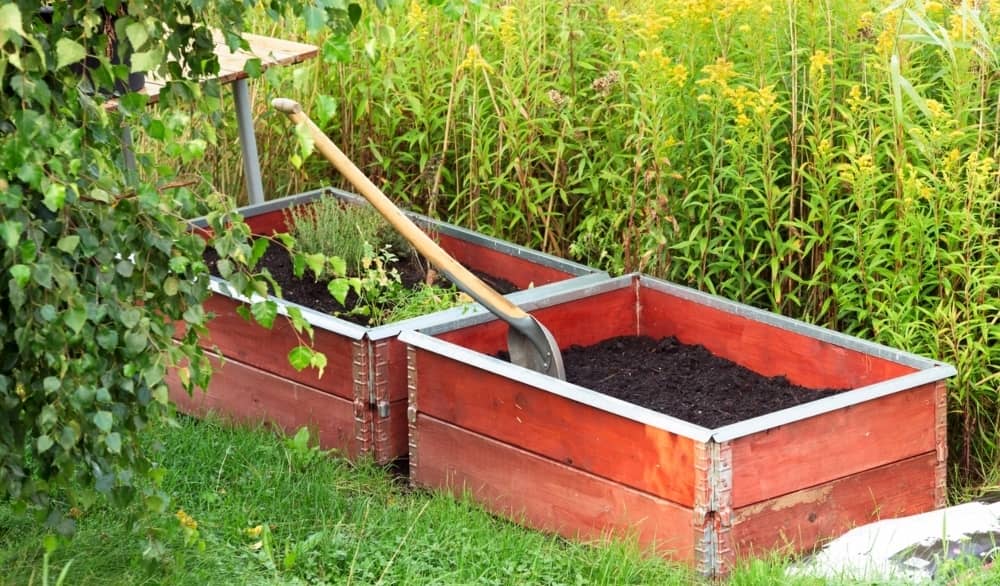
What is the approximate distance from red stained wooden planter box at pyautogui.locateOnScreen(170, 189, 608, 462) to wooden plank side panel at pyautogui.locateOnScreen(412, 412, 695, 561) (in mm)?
195

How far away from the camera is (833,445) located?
3.63m

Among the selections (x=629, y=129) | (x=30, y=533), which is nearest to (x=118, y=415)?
(x=30, y=533)

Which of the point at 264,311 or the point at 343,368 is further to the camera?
the point at 343,368

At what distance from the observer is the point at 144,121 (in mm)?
2793

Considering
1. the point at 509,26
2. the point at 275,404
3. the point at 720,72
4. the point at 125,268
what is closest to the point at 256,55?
the point at 509,26

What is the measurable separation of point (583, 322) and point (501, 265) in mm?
506

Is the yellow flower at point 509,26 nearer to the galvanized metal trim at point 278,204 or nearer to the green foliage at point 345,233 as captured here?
the green foliage at point 345,233

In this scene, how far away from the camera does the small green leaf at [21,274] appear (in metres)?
2.40

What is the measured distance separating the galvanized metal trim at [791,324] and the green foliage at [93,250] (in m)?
1.67

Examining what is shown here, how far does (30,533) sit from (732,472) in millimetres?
1698

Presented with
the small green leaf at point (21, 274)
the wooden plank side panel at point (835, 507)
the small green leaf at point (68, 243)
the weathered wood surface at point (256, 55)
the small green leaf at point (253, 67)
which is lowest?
the wooden plank side panel at point (835, 507)

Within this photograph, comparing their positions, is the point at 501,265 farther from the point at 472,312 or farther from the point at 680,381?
the point at 680,381

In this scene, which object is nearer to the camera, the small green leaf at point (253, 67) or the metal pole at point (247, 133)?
the small green leaf at point (253, 67)

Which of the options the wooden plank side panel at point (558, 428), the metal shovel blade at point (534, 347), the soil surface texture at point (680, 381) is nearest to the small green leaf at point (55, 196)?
the wooden plank side panel at point (558, 428)
